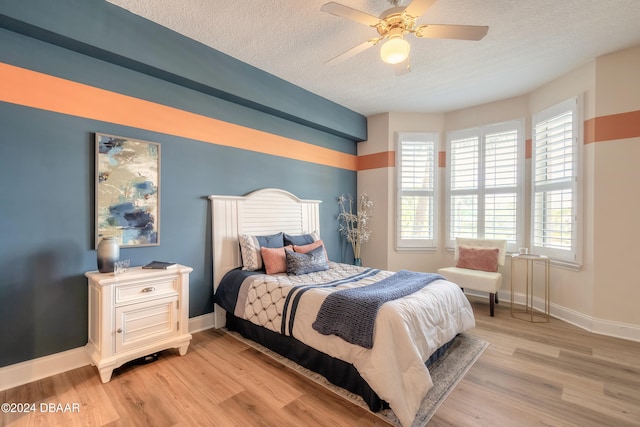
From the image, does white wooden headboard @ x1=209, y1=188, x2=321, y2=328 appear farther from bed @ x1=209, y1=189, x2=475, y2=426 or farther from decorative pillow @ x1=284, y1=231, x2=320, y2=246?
decorative pillow @ x1=284, y1=231, x2=320, y2=246

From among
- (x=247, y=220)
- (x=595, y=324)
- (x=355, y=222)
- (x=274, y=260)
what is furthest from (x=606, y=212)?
(x=247, y=220)

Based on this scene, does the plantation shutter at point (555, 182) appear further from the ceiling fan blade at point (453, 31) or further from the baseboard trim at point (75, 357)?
the ceiling fan blade at point (453, 31)

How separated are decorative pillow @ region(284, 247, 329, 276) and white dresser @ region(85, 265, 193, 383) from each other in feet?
3.36

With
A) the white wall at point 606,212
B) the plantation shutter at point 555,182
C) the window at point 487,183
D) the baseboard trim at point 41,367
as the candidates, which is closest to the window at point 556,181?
the plantation shutter at point 555,182

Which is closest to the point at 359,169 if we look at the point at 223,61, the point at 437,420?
the point at 223,61

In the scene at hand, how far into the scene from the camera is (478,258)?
405 centimetres

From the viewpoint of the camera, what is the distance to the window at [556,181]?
11.1 feet

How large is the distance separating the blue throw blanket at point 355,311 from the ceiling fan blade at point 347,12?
6.45 feet

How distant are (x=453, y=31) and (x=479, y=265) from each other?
311cm

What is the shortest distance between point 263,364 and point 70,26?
3.06 meters

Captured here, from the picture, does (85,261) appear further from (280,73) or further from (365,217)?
(365,217)

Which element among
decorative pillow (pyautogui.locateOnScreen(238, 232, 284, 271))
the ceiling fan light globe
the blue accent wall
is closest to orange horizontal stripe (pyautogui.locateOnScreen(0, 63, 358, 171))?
the blue accent wall

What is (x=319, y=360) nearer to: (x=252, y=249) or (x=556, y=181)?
(x=252, y=249)

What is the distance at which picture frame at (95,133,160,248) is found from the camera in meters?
2.44
